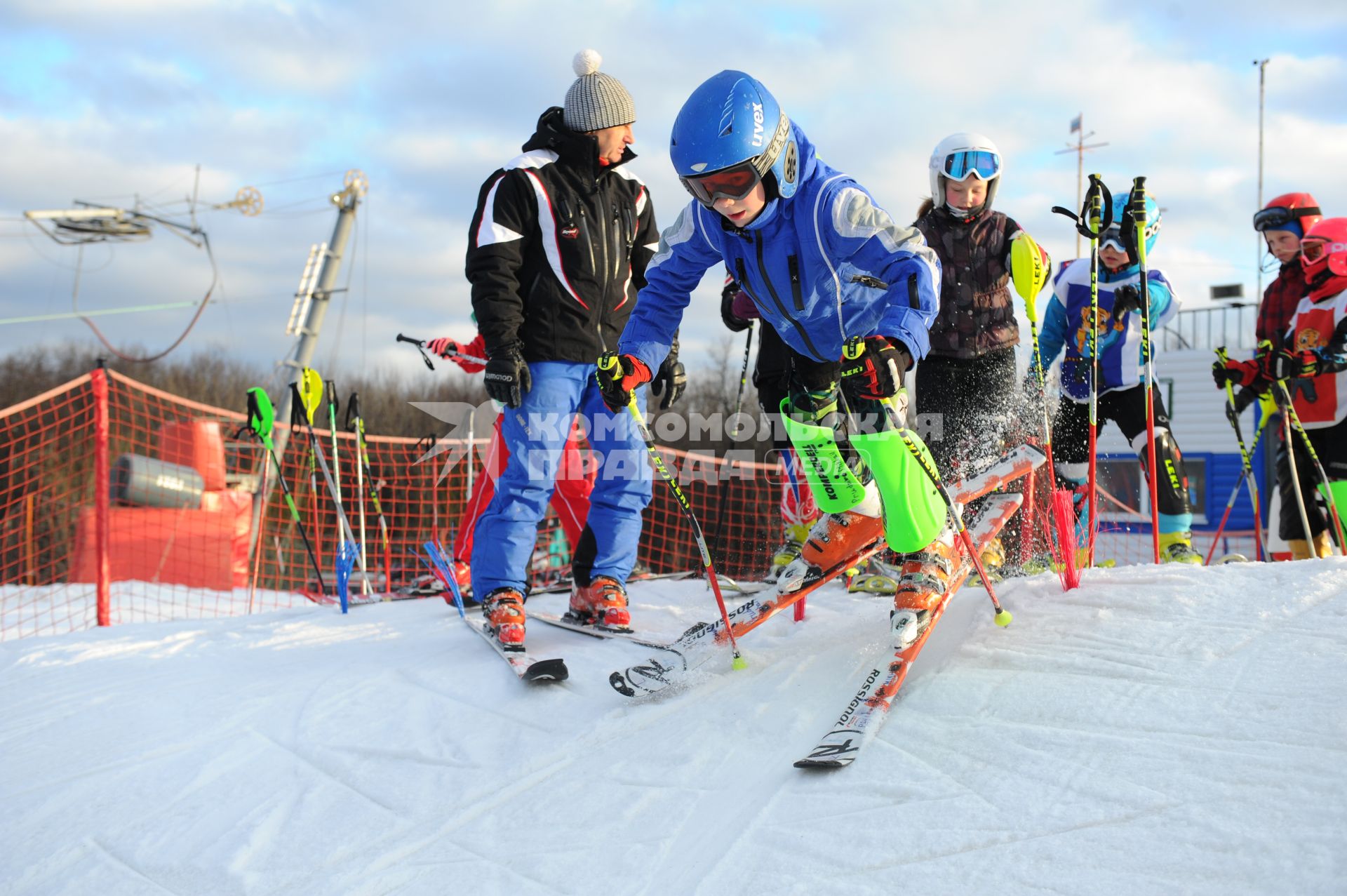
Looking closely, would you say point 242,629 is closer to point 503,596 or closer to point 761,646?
point 503,596

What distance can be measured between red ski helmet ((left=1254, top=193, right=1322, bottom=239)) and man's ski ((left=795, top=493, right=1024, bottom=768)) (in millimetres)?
3308

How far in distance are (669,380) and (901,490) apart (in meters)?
1.49

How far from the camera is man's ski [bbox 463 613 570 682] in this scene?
2896 mm

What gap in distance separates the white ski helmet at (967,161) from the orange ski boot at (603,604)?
7.76ft

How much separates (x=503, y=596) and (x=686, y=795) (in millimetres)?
1465

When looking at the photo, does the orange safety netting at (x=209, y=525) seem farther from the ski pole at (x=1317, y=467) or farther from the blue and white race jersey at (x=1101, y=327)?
the blue and white race jersey at (x=1101, y=327)

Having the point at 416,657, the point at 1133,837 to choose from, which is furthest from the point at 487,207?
the point at 1133,837

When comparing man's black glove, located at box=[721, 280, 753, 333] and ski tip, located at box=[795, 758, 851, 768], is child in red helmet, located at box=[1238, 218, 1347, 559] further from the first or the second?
ski tip, located at box=[795, 758, 851, 768]

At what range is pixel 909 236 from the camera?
2.68 m

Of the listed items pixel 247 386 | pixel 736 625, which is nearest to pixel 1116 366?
pixel 736 625

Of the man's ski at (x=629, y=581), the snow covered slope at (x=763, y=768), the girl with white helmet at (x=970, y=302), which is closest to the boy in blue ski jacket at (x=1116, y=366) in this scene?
the girl with white helmet at (x=970, y=302)

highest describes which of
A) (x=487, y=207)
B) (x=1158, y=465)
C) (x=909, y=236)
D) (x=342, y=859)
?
(x=487, y=207)

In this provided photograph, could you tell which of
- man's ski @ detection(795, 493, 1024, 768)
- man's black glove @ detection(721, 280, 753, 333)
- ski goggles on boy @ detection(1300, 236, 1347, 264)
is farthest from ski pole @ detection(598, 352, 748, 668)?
ski goggles on boy @ detection(1300, 236, 1347, 264)

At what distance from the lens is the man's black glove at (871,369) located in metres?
2.34
